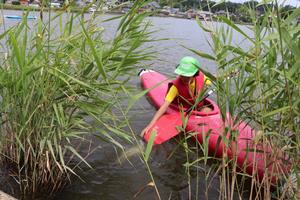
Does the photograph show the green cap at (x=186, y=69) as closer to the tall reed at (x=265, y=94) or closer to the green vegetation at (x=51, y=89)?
the green vegetation at (x=51, y=89)

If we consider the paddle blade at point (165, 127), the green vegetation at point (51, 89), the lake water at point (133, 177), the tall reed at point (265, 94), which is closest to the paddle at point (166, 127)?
the paddle blade at point (165, 127)

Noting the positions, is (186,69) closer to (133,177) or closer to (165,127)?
(165,127)

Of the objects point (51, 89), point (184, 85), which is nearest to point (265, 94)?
point (51, 89)

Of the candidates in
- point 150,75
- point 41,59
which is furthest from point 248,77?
point 150,75

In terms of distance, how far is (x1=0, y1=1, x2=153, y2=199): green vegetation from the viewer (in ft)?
8.57

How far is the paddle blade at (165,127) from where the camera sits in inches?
155

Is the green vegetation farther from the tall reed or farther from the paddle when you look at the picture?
the paddle

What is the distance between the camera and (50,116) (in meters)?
2.72

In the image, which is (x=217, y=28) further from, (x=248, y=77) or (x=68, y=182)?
(x=68, y=182)

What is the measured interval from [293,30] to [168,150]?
9.90 ft

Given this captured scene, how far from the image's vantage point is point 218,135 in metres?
3.12

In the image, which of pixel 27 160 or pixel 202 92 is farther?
pixel 27 160

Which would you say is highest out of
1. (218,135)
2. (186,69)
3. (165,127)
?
(186,69)

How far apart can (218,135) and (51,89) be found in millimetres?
1502
